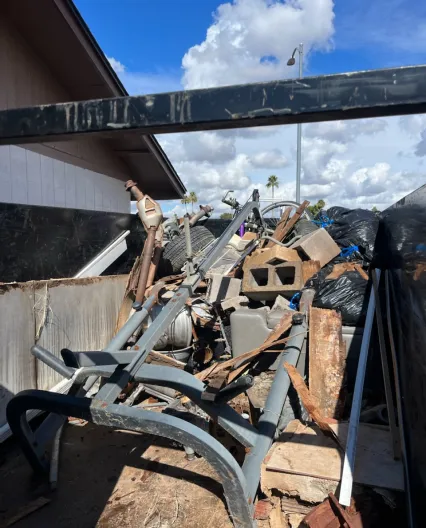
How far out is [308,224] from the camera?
6648 mm

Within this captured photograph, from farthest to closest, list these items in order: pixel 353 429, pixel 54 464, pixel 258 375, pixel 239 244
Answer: pixel 239 244, pixel 258 375, pixel 54 464, pixel 353 429

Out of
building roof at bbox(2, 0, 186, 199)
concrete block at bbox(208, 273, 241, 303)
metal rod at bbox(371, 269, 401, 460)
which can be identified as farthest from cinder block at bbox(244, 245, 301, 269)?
building roof at bbox(2, 0, 186, 199)

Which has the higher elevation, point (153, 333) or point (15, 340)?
point (153, 333)

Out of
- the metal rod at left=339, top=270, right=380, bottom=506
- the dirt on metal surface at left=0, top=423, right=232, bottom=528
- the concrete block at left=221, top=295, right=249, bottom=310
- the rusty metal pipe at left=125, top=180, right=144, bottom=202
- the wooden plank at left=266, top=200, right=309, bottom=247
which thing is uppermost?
the rusty metal pipe at left=125, top=180, right=144, bottom=202

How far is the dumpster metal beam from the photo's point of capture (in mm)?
938

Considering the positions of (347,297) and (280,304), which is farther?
(280,304)

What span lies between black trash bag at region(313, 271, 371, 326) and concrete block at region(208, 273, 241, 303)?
52.4 inches

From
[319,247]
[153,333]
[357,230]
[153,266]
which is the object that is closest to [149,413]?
[153,333]

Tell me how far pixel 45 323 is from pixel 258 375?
2.15 m

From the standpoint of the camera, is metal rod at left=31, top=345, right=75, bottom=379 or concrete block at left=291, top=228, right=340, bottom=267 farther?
concrete block at left=291, top=228, right=340, bottom=267

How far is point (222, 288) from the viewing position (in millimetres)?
5434

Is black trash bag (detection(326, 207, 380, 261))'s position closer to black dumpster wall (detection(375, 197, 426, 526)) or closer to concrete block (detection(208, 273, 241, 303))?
concrete block (detection(208, 273, 241, 303))

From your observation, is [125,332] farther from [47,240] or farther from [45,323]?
[47,240]

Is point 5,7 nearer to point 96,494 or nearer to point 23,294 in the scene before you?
point 23,294
